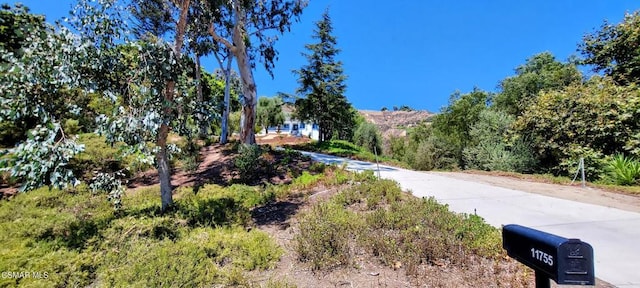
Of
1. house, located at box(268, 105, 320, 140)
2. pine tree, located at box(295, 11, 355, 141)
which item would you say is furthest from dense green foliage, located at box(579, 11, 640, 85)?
house, located at box(268, 105, 320, 140)

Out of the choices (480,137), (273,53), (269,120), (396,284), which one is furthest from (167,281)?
(269,120)

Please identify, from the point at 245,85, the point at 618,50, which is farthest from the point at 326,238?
the point at 618,50

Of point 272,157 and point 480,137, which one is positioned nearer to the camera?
point 272,157

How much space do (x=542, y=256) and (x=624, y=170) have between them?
33.3 ft

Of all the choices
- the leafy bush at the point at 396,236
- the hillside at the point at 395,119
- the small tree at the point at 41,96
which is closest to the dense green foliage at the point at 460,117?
the leafy bush at the point at 396,236

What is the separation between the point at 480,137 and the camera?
13.5 m

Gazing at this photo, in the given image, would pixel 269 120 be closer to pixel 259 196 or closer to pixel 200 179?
pixel 200 179

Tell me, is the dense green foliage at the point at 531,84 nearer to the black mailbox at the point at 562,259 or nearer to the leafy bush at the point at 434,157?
the leafy bush at the point at 434,157

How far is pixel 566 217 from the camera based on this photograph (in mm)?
4656

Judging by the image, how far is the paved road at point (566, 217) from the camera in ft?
10.3

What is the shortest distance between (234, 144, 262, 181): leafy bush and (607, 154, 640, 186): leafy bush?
10234mm

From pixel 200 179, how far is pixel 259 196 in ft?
10.1

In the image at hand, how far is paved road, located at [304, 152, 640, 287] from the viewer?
3129 mm

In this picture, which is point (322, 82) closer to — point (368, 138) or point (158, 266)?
point (368, 138)
